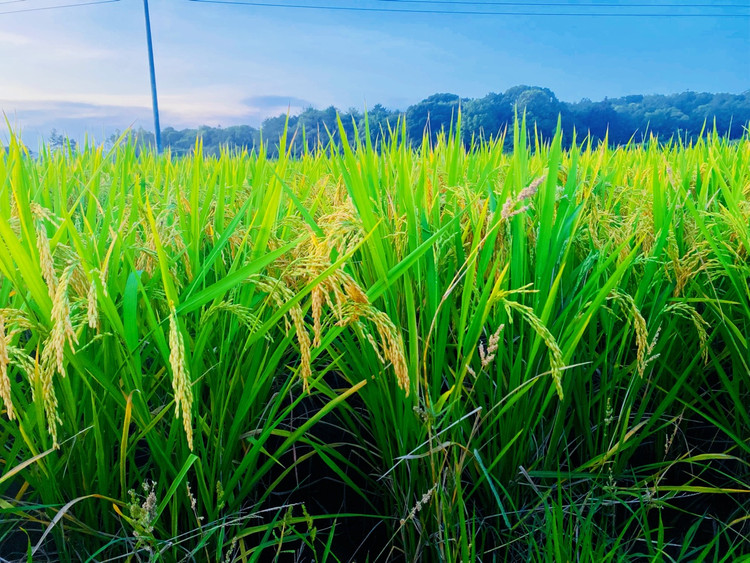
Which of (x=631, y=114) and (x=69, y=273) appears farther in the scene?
(x=631, y=114)

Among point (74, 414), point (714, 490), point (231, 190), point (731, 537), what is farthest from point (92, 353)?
point (731, 537)

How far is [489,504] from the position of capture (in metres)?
1.15

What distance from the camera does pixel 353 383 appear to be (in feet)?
3.77

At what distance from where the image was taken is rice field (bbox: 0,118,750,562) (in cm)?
86

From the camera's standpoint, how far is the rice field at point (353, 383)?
86cm

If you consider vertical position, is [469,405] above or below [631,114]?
below

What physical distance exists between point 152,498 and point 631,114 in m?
36.4

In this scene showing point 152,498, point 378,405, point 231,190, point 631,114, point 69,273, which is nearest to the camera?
point 69,273

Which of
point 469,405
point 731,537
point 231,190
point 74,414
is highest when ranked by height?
point 231,190

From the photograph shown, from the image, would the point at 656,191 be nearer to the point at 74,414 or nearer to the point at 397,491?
the point at 397,491

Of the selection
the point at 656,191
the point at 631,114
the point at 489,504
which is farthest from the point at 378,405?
the point at 631,114

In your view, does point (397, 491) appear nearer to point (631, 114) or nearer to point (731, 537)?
point (731, 537)

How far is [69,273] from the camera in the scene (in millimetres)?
636

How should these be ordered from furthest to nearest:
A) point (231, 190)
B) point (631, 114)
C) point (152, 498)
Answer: point (631, 114) → point (231, 190) → point (152, 498)
